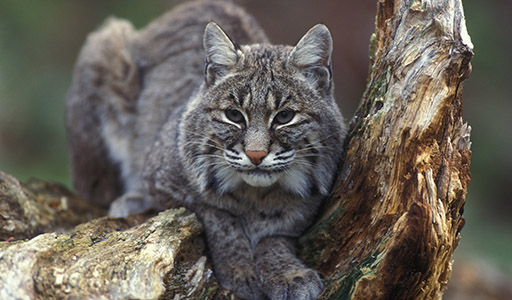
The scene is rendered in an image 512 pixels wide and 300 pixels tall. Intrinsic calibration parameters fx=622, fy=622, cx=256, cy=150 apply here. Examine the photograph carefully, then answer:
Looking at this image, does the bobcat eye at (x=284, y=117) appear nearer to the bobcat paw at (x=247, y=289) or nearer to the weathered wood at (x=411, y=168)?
the weathered wood at (x=411, y=168)

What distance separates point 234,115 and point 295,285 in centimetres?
126

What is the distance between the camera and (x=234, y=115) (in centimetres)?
443

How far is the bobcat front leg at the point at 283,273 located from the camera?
4.16 m

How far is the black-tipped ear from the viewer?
4.50 m

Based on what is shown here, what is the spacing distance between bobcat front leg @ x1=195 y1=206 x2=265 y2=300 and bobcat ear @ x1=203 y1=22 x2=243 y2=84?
1056 millimetres

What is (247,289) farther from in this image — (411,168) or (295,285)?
(411,168)

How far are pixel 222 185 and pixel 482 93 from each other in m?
7.57

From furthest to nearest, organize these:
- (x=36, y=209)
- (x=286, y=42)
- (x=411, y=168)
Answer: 1. (x=286, y=42)
2. (x=36, y=209)
3. (x=411, y=168)

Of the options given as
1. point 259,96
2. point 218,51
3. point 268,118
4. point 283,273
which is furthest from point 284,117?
point 283,273

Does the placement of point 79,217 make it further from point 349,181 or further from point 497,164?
point 497,164

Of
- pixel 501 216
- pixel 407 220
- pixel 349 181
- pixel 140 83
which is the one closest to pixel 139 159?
pixel 140 83

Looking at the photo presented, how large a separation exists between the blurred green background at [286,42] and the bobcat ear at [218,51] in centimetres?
605

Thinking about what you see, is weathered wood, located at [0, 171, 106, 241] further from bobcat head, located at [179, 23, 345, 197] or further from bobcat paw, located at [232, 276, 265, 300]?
bobcat paw, located at [232, 276, 265, 300]

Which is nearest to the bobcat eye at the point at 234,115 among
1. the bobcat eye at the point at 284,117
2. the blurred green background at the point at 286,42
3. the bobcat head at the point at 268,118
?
the bobcat head at the point at 268,118
